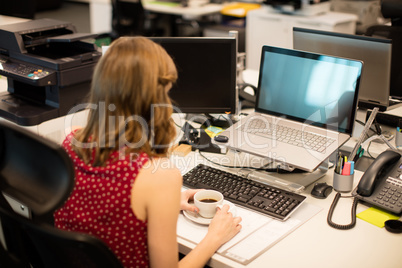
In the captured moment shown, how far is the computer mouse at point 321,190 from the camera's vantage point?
1694mm

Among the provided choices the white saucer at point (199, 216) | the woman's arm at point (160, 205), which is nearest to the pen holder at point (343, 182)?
the white saucer at point (199, 216)

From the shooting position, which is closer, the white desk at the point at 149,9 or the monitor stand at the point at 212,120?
the monitor stand at the point at 212,120

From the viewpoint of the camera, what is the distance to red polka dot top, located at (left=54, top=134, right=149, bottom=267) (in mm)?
1205

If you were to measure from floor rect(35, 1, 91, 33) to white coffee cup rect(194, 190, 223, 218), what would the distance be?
6.18 meters

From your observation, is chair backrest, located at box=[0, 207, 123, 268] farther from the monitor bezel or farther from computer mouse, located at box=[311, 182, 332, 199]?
the monitor bezel

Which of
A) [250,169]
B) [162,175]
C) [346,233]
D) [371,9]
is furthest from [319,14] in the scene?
[162,175]

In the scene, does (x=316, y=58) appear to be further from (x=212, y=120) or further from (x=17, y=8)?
(x=17, y=8)

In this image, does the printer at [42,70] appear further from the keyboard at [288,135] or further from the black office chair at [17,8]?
the black office chair at [17,8]

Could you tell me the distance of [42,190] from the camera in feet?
3.13

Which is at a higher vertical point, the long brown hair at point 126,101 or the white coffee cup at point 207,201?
the long brown hair at point 126,101

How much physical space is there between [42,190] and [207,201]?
730 millimetres

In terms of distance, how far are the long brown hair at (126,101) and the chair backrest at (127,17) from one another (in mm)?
3983

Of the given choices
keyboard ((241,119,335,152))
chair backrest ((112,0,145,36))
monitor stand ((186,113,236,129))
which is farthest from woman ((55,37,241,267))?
chair backrest ((112,0,145,36))

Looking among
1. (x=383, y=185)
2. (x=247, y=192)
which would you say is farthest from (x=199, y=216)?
(x=383, y=185)
